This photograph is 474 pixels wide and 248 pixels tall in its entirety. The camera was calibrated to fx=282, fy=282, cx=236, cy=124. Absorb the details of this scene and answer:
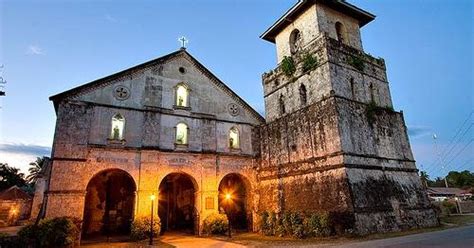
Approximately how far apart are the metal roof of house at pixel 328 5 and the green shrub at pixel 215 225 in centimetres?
1592

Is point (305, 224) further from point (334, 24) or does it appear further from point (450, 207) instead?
point (450, 207)

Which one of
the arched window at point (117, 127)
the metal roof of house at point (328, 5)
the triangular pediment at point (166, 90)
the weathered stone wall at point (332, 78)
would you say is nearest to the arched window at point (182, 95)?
the triangular pediment at point (166, 90)

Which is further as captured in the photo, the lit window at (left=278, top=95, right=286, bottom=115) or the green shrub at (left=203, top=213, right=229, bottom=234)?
the lit window at (left=278, top=95, right=286, bottom=115)

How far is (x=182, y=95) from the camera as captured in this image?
69.5 feet

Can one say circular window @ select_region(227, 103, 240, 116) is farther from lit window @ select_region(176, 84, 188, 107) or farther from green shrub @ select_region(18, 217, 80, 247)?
green shrub @ select_region(18, 217, 80, 247)

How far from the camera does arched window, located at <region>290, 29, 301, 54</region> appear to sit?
22.3 metres

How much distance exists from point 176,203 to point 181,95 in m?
9.62

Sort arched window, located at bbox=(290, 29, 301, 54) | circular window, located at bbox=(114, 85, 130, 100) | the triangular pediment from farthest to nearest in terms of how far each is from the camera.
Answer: arched window, located at bbox=(290, 29, 301, 54)
circular window, located at bbox=(114, 85, 130, 100)
the triangular pediment

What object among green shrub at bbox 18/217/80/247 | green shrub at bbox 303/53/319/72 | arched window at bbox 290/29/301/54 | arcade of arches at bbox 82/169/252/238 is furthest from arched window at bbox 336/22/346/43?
green shrub at bbox 18/217/80/247

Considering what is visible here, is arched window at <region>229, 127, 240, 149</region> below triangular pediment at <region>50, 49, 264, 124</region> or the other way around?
below

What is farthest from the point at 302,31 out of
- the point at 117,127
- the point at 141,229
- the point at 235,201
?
the point at 141,229

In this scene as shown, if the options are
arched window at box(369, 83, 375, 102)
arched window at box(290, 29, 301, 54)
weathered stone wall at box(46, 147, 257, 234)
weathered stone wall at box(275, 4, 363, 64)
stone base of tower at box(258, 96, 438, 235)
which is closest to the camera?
stone base of tower at box(258, 96, 438, 235)

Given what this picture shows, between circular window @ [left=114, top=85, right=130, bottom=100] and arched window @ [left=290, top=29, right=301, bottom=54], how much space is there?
12946 millimetres

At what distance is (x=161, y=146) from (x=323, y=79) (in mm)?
11556
